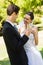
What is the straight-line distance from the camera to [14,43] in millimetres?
3686

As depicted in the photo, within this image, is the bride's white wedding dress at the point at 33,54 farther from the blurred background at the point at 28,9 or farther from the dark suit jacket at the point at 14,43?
the blurred background at the point at 28,9

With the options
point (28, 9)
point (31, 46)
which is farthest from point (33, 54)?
point (28, 9)

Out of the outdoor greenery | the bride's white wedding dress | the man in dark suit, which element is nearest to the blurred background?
the outdoor greenery

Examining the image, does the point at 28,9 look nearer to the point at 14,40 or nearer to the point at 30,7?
the point at 30,7

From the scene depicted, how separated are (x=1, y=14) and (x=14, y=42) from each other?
904 centimetres

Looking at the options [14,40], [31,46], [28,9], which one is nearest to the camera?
[14,40]

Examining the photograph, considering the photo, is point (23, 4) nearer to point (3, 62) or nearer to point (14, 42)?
point (3, 62)

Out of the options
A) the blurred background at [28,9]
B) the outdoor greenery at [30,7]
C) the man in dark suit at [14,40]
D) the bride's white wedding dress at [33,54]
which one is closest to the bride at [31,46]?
the bride's white wedding dress at [33,54]

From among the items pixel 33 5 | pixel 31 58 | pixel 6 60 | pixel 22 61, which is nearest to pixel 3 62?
pixel 6 60

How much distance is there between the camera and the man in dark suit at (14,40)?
369cm

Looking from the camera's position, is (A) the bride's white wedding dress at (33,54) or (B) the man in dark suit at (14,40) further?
(A) the bride's white wedding dress at (33,54)

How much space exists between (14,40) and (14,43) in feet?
0.12

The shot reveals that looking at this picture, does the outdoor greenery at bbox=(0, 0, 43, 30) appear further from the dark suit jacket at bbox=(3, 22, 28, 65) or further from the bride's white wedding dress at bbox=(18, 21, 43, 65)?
the dark suit jacket at bbox=(3, 22, 28, 65)

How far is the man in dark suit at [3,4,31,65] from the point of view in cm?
369
